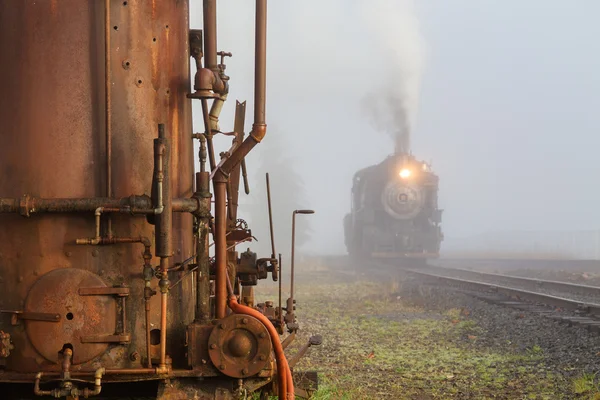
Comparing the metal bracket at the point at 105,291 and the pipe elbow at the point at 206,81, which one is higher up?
the pipe elbow at the point at 206,81

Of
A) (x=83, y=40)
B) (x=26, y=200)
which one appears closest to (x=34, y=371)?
(x=26, y=200)

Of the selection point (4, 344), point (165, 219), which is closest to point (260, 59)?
point (165, 219)

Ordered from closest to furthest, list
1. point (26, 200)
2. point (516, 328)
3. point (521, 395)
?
point (26, 200)
point (521, 395)
point (516, 328)

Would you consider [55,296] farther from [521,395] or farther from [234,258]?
[521,395]

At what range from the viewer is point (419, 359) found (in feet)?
28.9

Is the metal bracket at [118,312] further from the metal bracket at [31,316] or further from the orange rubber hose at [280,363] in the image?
the orange rubber hose at [280,363]

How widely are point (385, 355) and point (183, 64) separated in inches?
227

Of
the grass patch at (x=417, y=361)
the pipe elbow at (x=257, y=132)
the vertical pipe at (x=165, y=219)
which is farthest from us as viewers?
the grass patch at (x=417, y=361)

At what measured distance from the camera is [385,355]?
9.11m

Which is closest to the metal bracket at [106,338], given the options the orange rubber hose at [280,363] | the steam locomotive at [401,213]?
the orange rubber hose at [280,363]

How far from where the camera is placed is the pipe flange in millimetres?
4105

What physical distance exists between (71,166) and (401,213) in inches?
1014

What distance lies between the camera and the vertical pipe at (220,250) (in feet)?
13.9

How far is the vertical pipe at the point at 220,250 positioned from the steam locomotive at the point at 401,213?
25092 mm
